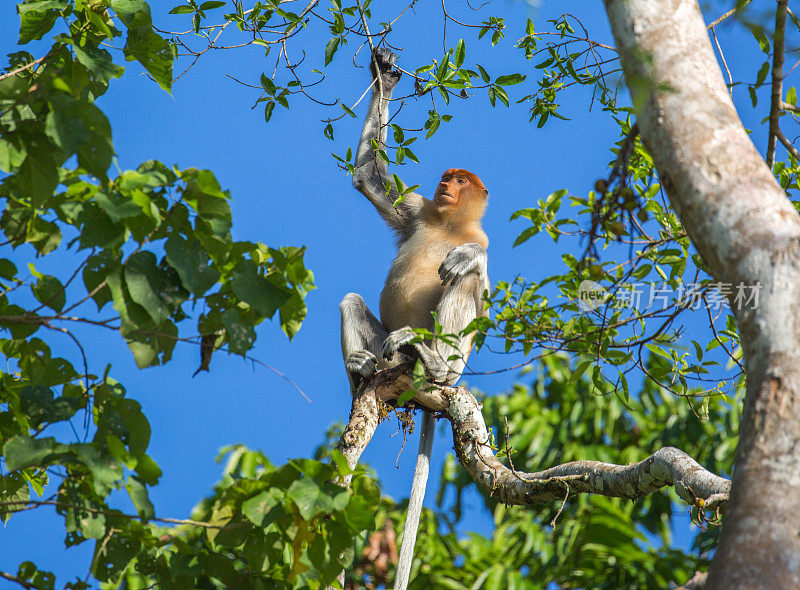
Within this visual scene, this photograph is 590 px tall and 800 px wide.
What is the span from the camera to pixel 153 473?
197cm

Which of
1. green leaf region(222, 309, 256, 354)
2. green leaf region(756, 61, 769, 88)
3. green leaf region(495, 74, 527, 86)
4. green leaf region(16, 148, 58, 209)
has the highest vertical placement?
green leaf region(495, 74, 527, 86)

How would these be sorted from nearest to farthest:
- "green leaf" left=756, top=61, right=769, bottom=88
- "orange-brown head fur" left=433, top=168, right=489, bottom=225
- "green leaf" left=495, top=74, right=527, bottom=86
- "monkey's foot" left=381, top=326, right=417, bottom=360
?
"green leaf" left=756, top=61, right=769, bottom=88, "green leaf" left=495, top=74, right=527, bottom=86, "monkey's foot" left=381, top=326, right=417, bottom=360, "orange-brown head fur" left=433, top=168, right=489, bottom=225

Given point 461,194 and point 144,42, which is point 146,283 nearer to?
point 144,42

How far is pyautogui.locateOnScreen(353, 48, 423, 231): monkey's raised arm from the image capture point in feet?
15.6

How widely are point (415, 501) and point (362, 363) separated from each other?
794 millimetres

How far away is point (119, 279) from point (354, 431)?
1.82 meters

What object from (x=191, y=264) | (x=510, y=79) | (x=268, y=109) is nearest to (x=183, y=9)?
(x=268, y=109)

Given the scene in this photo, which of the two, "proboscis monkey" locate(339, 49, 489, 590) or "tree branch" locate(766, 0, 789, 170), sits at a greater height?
"proboscis monkey" locate(339, 49, 489, 590)

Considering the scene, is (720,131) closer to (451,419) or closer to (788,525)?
(788,525)

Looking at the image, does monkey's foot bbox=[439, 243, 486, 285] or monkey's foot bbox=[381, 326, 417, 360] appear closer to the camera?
monkey's foot bbox=[381, 326, 417, 360]

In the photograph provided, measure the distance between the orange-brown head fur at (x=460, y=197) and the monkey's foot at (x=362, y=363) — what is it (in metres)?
1.36

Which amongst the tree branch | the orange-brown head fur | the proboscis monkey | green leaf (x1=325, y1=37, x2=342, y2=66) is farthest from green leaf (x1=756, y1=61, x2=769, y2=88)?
the orange-brown head fur

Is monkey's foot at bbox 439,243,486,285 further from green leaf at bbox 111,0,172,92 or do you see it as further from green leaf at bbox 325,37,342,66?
green leaf at bbox 111,0,172,92

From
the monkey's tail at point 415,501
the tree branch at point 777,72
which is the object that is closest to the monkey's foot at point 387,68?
the monkey's tail at point 415,501
